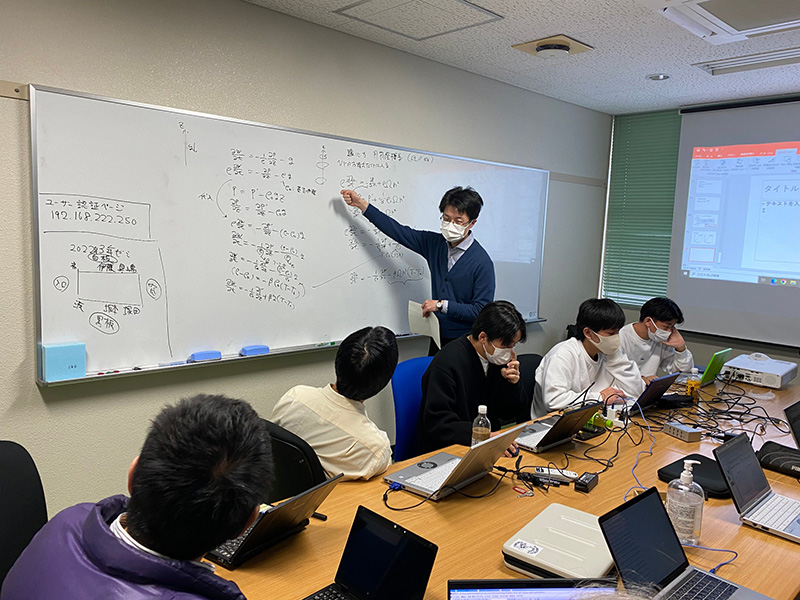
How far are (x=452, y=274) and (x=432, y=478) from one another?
5.76 ft

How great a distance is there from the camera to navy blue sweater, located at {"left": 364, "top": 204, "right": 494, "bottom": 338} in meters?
3.41

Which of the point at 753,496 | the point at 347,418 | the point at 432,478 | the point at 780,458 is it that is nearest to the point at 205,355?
Result: the point at 347,418

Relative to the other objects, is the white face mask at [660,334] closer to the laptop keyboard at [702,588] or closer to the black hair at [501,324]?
the black hair at [501,324]

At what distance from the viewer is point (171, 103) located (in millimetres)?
2619

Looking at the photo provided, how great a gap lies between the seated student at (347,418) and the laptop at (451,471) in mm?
112

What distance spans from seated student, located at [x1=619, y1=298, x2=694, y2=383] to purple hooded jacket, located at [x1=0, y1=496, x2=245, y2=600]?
3.19m

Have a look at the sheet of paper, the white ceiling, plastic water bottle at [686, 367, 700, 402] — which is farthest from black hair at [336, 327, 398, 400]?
plastic water bottle at [686, 367, 700, 402]

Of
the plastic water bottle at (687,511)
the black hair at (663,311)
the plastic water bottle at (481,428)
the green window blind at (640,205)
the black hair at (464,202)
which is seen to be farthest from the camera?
the green window blind at (640,205)

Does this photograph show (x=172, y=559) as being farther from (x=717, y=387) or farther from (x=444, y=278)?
(x=717, y=387)

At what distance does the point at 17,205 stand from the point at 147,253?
0.51m

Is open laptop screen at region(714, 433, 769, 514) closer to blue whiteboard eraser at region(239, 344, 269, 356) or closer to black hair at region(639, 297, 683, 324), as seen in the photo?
black hair at region(639, 297, 683, 324)

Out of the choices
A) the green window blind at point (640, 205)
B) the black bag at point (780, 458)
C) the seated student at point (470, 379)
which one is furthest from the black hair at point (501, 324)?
the green window blind at point (640, 205)

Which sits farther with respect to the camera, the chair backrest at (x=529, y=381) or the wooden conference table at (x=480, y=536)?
the chair backrest at (x=529, y=381)

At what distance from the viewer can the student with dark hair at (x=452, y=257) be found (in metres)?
3.41
